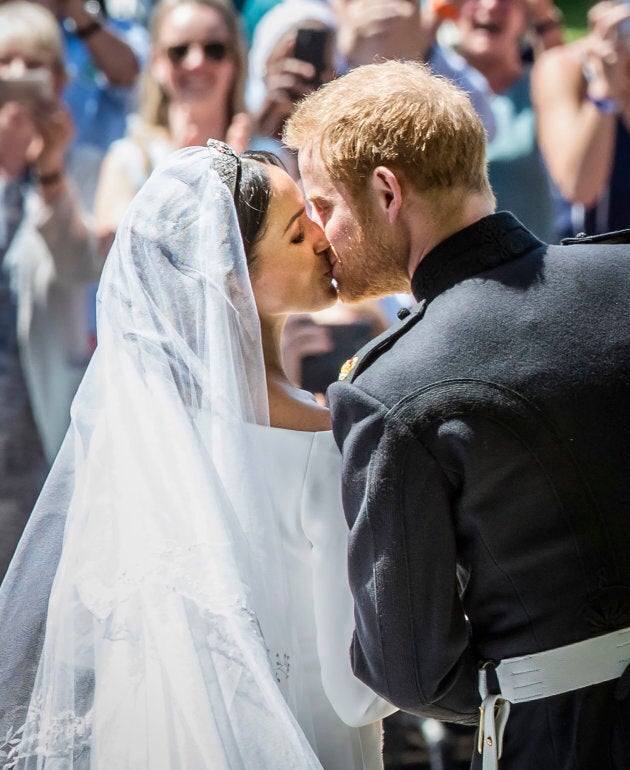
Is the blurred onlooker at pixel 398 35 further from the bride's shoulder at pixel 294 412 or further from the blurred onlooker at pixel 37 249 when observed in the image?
the bride's shoulder at pixel 294 412

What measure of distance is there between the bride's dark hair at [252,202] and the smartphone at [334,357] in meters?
1.57

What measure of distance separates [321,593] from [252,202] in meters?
0.65

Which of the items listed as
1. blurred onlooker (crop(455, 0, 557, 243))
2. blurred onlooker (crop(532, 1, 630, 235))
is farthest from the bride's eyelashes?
blurred onlooker (crop(532, 1, 630, 235))

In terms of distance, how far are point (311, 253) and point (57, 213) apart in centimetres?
253

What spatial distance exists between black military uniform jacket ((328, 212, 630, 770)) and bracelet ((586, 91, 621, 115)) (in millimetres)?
2398

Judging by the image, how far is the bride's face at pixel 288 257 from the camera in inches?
65.2

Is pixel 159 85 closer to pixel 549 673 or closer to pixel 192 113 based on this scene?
pixel 192 113

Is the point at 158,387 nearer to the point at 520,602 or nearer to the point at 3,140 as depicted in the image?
the point at 520,602

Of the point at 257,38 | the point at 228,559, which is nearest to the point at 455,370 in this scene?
the point at 228,559

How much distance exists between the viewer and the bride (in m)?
1.42

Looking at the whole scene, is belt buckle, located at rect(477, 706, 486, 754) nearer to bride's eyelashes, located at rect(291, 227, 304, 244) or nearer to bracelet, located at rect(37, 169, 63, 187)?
bride's eyelashes, located at rect(291, 227, 304, 244)

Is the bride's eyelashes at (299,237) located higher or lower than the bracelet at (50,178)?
higher

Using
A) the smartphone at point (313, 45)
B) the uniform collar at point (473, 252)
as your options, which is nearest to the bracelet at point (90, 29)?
the smartphone at point (313, 45)

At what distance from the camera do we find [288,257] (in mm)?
1666
